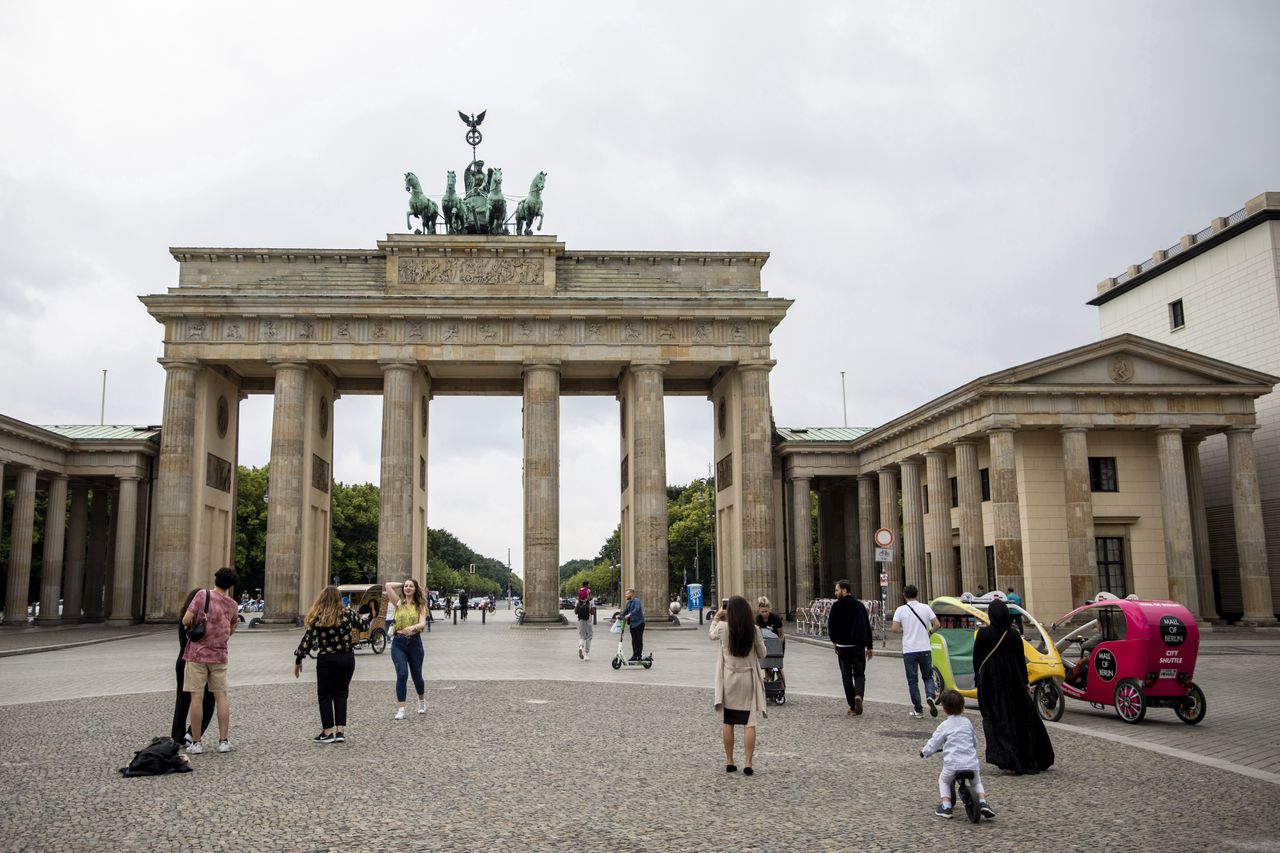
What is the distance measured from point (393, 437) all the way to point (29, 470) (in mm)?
16100

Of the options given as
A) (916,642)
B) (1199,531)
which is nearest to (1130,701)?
(916,642)

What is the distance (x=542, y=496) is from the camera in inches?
1831

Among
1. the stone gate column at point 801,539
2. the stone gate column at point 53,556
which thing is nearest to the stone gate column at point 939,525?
the stone gate column at point 801,539

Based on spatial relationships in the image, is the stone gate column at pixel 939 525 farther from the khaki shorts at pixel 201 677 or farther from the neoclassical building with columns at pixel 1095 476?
the khaki shorts at pixel 201 677

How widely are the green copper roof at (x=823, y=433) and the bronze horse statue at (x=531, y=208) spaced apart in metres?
17.5

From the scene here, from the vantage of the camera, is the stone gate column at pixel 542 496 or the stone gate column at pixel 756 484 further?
the stone gate column at pixel 756 484

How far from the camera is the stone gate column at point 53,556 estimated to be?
45728mm

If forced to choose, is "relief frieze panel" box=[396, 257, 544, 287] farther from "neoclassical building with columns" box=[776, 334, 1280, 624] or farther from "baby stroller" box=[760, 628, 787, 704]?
"baby stroller" box=[760, 628, 787, 704]

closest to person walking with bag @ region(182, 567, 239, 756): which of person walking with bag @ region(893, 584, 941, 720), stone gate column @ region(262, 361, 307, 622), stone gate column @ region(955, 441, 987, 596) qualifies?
person walking with bag @ region(893, 584, 941, 720)

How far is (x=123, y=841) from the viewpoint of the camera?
788cm

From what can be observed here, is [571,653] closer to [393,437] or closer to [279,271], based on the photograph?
[393,437]

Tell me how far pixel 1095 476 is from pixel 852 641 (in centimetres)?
2876

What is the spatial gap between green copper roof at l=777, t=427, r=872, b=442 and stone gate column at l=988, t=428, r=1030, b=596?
17160mm

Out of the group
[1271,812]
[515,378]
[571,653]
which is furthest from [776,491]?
[1271,812]
